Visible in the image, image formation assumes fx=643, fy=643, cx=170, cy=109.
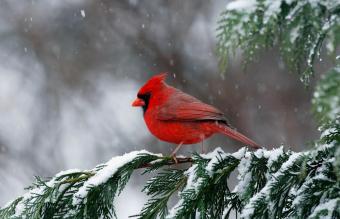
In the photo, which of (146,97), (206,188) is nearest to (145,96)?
(146,97)

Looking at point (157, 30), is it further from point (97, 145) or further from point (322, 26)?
point (322, 26)

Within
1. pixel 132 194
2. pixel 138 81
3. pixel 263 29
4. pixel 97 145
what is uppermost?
pixel 138 81

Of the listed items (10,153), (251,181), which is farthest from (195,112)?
(10,153)

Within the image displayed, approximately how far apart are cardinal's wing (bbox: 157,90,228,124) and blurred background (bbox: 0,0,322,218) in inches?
104

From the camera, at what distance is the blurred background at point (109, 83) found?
19.4 ft

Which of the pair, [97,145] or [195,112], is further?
[97,145]

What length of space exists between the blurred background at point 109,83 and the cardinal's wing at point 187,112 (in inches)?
104

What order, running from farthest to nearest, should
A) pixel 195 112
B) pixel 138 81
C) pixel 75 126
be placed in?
pixel 75 126 < pixel 138 81 < pixel 195 112

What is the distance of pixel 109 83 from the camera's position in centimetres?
684

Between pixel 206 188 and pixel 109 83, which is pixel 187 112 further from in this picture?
pixel 109 83

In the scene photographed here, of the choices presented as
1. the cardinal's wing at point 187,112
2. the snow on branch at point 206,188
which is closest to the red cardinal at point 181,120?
the cardinal's wing at point 187,112

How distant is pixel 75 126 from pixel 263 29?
19.4 feet

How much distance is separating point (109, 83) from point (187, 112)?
3.85 meters

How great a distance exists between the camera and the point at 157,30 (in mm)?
6488
